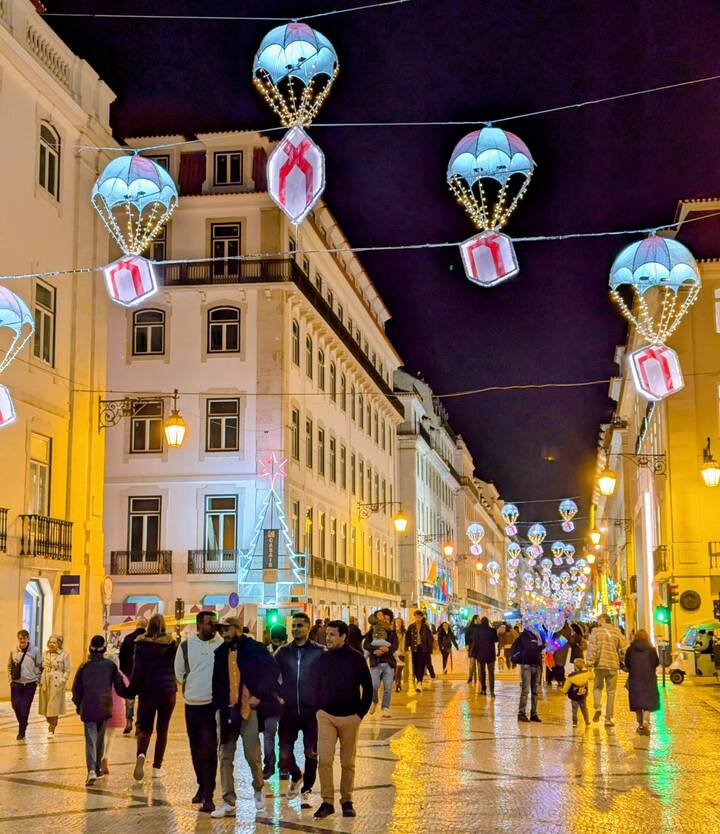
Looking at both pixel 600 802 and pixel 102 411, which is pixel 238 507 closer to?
pixel 102 411

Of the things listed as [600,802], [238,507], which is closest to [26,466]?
[238,507]

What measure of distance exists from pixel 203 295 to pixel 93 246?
35.6 feet

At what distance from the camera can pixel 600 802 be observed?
11289 mm

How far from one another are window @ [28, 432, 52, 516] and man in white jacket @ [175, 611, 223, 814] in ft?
55.9

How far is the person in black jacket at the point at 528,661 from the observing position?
2047 cm

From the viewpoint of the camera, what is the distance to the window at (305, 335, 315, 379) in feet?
146

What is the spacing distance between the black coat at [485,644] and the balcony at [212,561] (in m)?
13.8

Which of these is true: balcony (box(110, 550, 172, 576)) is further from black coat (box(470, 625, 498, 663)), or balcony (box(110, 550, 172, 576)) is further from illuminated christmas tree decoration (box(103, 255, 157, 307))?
illuminated christmas tree decoration (box(103, 255, 157, 307))

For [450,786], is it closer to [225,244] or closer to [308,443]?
[225,244]

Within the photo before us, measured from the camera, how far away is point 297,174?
14.8 m

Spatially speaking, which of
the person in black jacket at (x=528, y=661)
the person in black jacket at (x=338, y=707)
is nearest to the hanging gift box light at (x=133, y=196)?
the person in black jacket at (x=528, y=661)

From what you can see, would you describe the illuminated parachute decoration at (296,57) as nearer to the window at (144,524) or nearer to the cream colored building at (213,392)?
the cream colored building at (213,392)

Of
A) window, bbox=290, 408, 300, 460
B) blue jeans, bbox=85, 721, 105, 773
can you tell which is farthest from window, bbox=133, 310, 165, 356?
blue jeans, bbox=85, 721, 105, 773

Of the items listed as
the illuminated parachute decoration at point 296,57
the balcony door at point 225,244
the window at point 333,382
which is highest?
the balcony door at point 225,244
